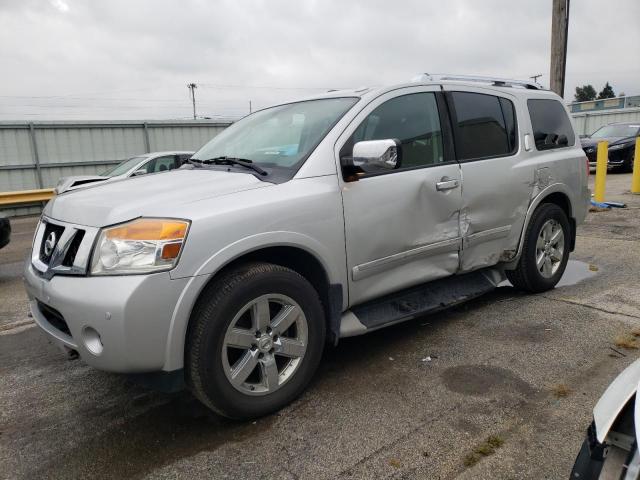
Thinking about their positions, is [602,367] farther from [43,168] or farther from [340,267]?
[43,168]

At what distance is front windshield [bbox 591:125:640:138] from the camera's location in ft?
53.5

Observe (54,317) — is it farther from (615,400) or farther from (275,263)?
(615,400)

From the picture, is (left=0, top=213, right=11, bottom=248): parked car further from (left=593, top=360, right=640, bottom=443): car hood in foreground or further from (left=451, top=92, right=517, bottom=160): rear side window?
(left=593, top=360, right=640, bottom=443): car hood in foreground

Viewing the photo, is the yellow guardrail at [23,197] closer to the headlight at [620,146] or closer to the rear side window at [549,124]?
the rear side window at [549,124]

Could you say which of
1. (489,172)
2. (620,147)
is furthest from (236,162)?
(620,147)

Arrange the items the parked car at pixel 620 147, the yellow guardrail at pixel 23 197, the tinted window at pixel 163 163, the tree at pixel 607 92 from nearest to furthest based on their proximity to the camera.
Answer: the tinted window at pixel 163 163 < the yellow guardrail at pixel 23 197 < the parked car at pixel 620 147 < the tree at pixel 607 92

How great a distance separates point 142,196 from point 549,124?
3663 millimetres

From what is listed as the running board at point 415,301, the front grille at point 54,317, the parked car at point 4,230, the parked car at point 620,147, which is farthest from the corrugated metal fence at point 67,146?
the running board at point 415,301

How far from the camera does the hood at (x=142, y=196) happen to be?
2.50 meters

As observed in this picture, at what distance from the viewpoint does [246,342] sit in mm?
2611

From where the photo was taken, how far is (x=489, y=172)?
3.92 m

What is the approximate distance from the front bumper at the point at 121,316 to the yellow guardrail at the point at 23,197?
41.6 feet

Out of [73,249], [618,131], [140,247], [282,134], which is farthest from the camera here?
[618,131]

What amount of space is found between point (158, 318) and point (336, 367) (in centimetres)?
141
